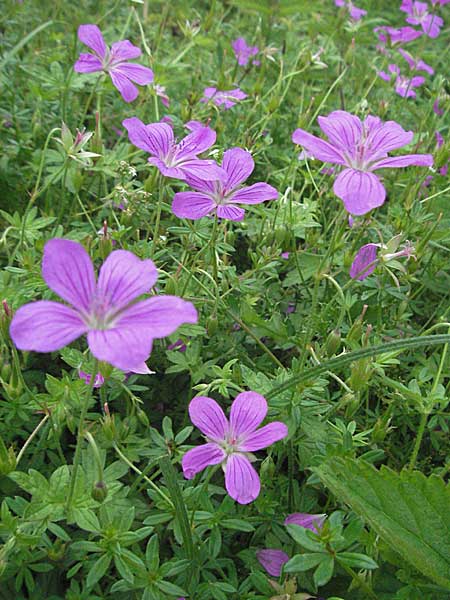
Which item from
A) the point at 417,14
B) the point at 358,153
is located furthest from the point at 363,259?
the point at 417,14

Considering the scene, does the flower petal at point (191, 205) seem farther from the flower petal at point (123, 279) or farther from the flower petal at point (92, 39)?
the flower petal at point (92, 39)

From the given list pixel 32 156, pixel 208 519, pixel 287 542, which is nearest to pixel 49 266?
pixel 208 519

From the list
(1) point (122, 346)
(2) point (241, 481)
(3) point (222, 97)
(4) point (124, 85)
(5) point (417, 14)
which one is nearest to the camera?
(1) point (122, 346)

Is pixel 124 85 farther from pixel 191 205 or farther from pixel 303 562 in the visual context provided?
pixel 303 562

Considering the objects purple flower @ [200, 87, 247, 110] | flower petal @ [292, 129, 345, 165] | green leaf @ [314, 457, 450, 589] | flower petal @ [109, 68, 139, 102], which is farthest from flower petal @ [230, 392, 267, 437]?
purple flower @ [200, 87, 247, 110]

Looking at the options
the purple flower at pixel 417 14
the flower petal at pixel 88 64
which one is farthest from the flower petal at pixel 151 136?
the purple flower at pixel 417 14

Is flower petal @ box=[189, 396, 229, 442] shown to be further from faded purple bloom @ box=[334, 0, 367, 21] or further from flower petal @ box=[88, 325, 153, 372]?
faded purple bloom @ box=[334, 0, 367, 21]

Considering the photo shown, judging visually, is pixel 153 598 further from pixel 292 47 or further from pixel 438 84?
pixel 292 47
